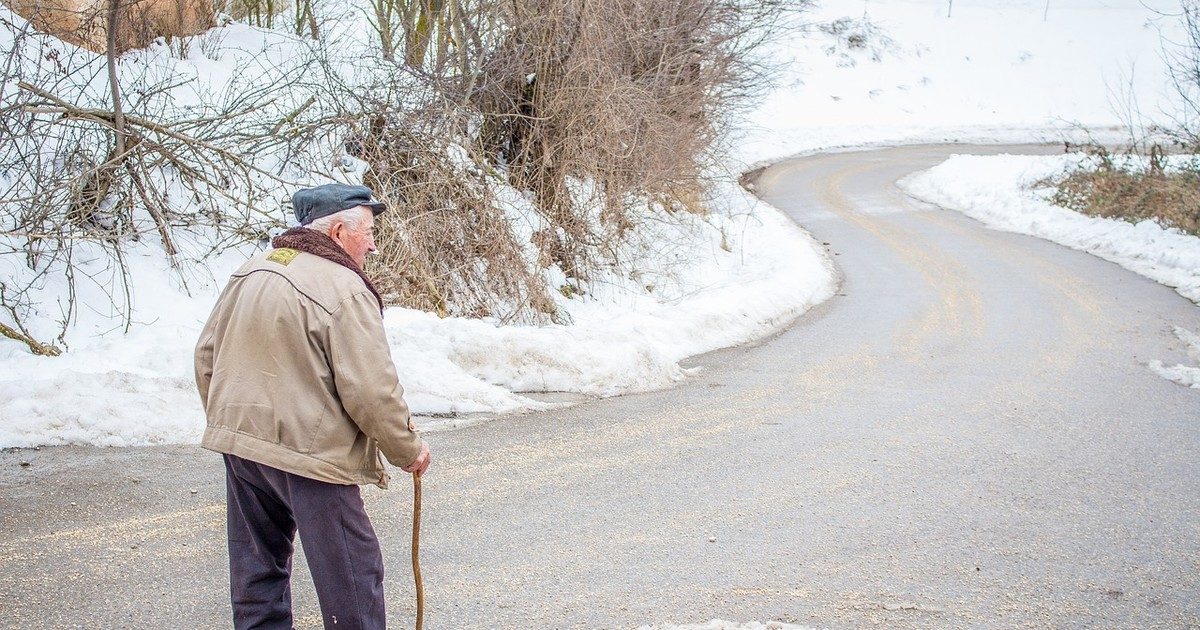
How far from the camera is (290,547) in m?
3.43

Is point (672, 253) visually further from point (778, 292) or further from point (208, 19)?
point (208, 19)

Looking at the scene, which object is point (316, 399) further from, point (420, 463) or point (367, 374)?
point (420, 463)

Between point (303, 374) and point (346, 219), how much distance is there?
578 millimetres

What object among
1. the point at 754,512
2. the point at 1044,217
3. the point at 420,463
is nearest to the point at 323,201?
the point at 420,463

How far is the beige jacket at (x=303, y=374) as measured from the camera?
3.01 metres

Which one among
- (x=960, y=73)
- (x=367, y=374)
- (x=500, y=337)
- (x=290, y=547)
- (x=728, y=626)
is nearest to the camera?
(x=367, y=374)

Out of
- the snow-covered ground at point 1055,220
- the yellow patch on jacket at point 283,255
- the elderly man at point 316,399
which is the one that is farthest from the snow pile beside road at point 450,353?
the snow-covered ground at point 1055,220

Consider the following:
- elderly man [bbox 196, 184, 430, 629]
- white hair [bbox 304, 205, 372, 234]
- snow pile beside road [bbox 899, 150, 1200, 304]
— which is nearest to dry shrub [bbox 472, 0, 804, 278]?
snow pile beside road [bbox 899, 150, 1200, 304]

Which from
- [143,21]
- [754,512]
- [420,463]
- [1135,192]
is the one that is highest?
[143,21]

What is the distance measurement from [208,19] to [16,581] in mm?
12440

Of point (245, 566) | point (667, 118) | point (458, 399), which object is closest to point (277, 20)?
point (667, 118)

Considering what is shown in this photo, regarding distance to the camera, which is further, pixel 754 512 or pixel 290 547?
pixel 754 512

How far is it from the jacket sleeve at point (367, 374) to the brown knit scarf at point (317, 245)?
13 cm

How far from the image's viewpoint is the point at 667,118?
45.7ft
